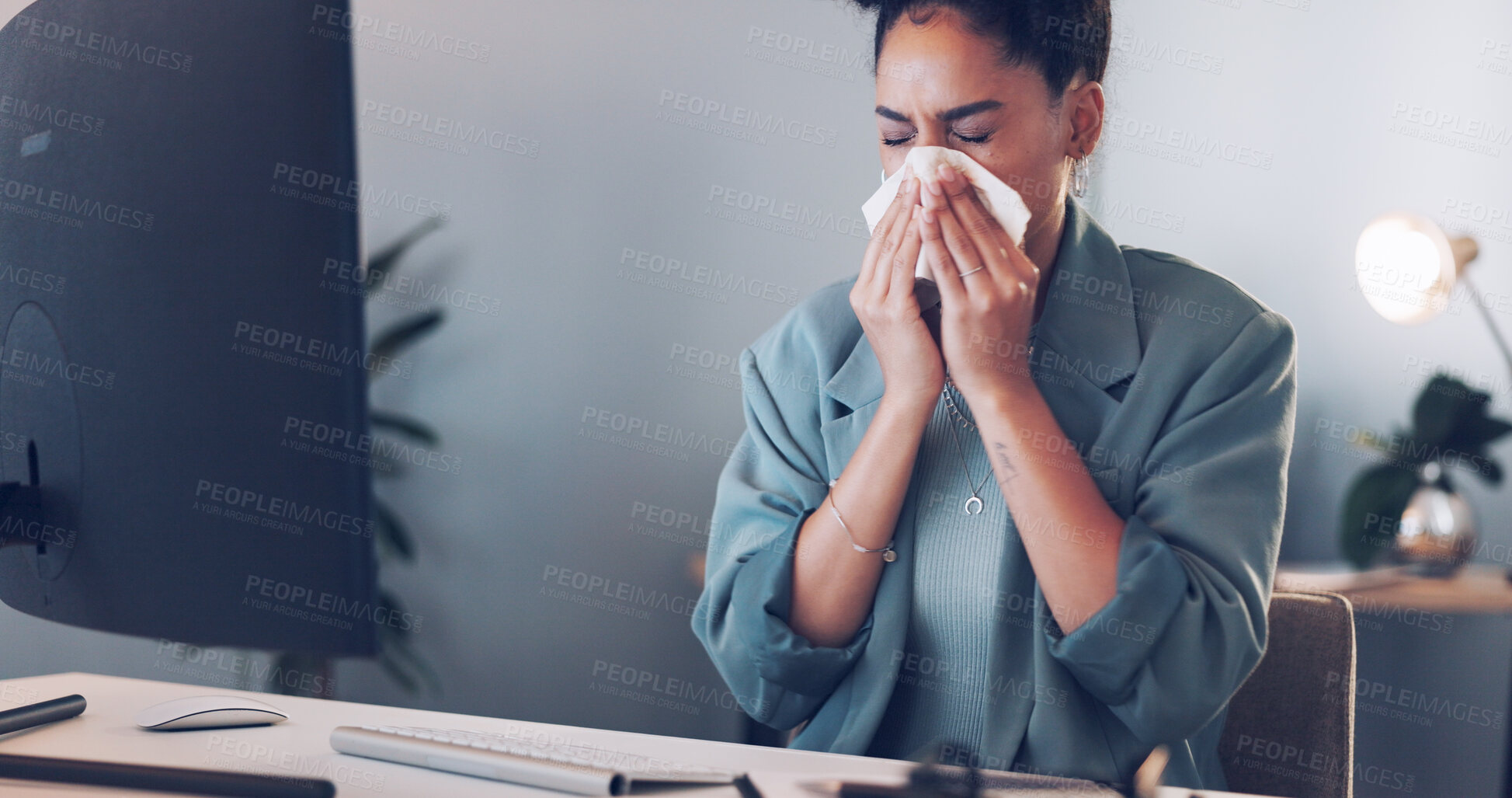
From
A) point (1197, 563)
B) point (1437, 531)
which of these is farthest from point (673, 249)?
point (1437, 531)

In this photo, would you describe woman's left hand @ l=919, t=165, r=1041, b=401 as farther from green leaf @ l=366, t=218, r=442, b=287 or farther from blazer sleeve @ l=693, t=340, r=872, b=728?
green leaf @ l=366, t=218, r=442, b=287

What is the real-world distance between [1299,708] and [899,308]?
21.9 inches

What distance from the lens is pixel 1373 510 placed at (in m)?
2.00

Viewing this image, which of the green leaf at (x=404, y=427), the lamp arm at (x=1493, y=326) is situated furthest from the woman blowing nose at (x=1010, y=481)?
the lamp arm at (x=1493, y=326)

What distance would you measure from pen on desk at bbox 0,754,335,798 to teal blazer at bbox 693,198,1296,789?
1.64 feet

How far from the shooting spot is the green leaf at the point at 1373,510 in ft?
6.46

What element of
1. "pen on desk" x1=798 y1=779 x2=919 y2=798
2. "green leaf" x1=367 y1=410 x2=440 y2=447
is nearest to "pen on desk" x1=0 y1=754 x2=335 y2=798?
"pen on desk" x1=798 y1=779 x2=919 y2=798

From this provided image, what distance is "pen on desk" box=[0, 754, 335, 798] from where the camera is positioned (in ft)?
1.74

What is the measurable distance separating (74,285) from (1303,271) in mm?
2414

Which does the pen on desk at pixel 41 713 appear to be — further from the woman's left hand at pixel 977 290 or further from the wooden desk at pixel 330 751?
the woman's left hand at pixel 977 290

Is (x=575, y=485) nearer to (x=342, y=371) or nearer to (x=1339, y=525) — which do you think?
(x=1339, y=525)

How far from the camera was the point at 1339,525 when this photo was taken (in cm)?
212

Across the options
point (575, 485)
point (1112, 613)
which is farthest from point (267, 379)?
point (575, 485)

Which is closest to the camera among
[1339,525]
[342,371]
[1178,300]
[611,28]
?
[342,371]
